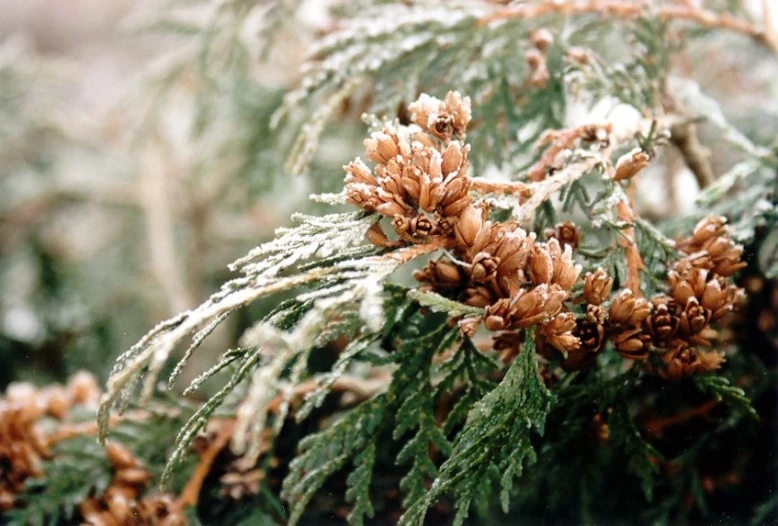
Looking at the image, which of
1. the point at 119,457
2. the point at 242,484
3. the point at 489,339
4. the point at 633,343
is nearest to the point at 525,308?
the point at 633,343

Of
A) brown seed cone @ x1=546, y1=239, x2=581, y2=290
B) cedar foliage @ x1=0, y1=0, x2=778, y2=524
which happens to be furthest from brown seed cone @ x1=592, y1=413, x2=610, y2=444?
brown seed cone @ x1=546, y1=239, x2=581, y2=290

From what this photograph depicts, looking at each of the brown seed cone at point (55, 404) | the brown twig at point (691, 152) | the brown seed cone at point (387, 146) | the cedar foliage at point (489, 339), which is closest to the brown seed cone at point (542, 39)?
the cedar foliage at point (489, 339)

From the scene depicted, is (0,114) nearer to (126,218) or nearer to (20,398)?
(126,218)

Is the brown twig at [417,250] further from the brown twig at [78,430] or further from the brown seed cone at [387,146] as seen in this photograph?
the brown twig at [78,430]

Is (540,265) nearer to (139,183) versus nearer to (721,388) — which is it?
(721,388)

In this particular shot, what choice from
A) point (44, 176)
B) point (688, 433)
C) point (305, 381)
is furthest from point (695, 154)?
point (44, 176)

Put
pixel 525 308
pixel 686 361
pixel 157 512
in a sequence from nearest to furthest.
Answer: pixel 525 308 → pixel 686 361 → pixel 157 512

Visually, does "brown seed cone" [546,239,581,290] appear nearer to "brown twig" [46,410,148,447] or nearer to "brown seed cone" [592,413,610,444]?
"brown seed cone" [592,413,610,444]
